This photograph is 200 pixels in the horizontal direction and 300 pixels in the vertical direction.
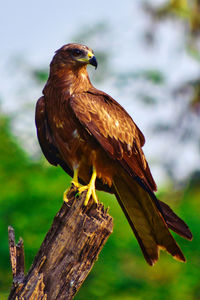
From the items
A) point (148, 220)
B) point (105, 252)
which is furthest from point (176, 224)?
point (105, 252)

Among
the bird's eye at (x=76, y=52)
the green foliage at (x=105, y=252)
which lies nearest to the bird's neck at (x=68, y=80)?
the bird's eye at (x=76, y=52)

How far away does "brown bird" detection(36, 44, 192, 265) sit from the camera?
16.1 feet

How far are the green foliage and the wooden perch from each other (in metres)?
7.19

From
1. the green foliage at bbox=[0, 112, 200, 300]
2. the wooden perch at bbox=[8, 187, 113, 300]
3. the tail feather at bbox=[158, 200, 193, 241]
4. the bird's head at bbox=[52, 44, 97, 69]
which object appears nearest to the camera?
the wooden perch at bbox=[8, 187, 113, 300]

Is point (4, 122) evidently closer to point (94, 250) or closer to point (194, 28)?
point (194, 28)

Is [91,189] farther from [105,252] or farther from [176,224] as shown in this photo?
[105,252]

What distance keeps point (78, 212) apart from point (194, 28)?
14.2 meters

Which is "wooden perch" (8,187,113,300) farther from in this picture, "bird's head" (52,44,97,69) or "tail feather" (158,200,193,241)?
"bird's head" (52,44,97,69)

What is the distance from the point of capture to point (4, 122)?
1585cm

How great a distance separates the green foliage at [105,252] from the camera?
11.7 m

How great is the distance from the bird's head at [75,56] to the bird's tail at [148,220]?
1024 millimetres

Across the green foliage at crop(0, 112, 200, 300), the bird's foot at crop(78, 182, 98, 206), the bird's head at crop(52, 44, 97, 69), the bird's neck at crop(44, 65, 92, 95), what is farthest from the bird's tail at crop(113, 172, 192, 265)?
the green foliage at crop(0, 112, 200, 300)

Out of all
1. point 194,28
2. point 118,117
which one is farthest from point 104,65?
point 118,117

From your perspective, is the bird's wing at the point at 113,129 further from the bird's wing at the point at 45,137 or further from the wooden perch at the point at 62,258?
the wooden perch at the point at 62,258
